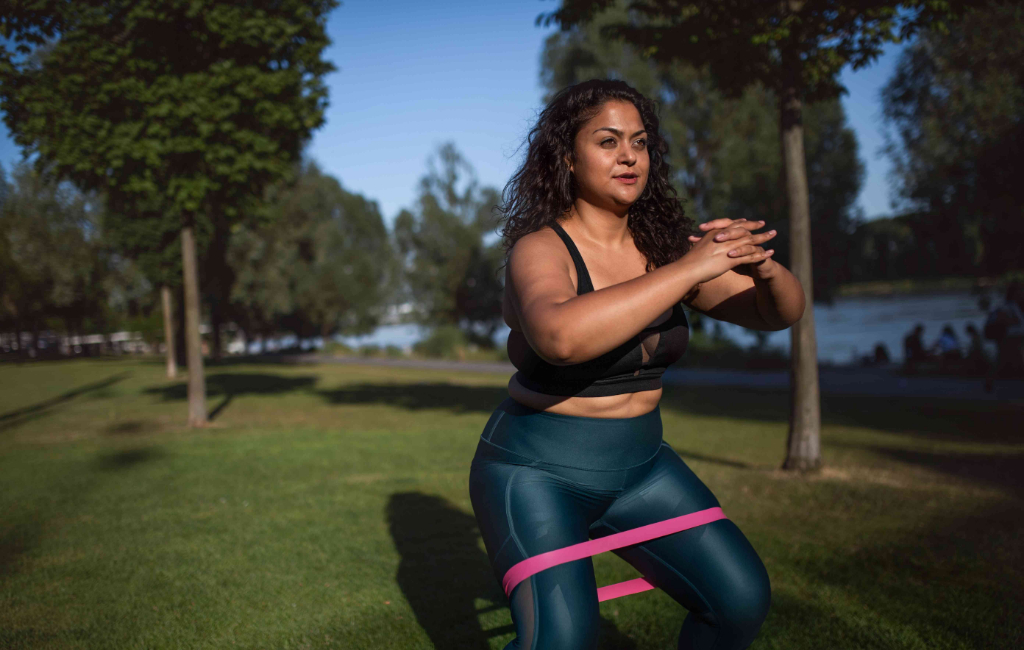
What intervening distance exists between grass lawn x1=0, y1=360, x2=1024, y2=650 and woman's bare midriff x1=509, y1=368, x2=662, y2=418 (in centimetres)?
200

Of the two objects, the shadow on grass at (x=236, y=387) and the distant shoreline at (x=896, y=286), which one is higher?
the distant shoreline at (x=896, y=286)

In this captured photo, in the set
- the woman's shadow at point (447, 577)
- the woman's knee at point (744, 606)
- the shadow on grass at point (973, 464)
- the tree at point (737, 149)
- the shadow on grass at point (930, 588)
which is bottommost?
the shadow on grass at point (973, 464)

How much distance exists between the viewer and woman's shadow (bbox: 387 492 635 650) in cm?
374

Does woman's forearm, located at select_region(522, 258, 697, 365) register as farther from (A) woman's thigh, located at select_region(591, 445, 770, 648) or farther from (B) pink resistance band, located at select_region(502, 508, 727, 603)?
(A) woman's thigh, located at select_region(591, 445, 770, 648)

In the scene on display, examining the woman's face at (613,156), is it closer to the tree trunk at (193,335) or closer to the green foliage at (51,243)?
the tree trunk at (193,335)

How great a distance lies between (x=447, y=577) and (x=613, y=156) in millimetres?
3382

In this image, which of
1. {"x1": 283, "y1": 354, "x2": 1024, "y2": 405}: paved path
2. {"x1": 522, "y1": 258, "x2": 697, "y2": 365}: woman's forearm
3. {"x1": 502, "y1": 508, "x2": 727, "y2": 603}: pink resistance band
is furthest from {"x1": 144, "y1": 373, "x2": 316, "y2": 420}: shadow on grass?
{"x1": 522, "y1": 258, "x2": 697, "y2": 365}: woman's forearm

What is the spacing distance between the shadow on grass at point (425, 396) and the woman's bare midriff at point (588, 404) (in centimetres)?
1180

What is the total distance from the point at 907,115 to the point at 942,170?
7.53ft

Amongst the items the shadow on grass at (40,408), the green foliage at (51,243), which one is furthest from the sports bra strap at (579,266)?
the green foliage at (51,243)

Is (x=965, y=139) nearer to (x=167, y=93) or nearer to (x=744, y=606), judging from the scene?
(x=167, y=93)

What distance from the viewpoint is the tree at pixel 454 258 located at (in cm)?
3850

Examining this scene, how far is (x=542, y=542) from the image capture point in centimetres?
196

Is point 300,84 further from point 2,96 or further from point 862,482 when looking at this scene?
point 862,482
